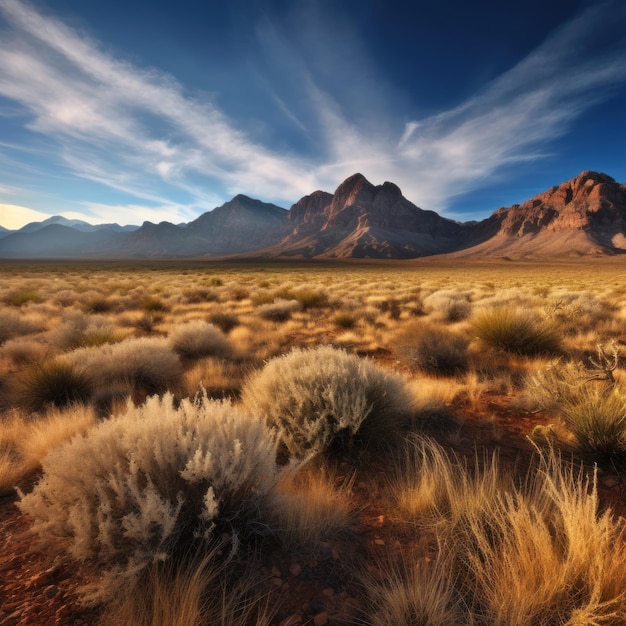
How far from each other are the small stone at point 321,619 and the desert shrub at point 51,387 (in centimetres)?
389

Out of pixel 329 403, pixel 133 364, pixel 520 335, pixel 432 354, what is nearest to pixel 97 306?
pixel 133 364

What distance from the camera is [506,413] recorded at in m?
4.06

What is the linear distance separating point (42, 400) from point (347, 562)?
437 cm

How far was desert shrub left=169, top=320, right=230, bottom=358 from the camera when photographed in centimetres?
669

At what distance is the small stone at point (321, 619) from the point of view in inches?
61.6

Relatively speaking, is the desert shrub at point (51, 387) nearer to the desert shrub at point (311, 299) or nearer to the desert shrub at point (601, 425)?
the desert shrub at point (601, 425)

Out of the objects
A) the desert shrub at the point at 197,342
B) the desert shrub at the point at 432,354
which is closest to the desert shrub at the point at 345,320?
the desert shrub at the point at 432,354

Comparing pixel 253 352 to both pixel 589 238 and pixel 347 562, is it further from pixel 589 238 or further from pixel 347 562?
pixel 589 238

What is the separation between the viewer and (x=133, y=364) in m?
5.02

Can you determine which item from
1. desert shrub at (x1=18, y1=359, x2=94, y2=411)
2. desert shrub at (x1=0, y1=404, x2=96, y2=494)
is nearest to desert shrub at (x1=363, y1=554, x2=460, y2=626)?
desert shrub at (x1=0, y1=404, x2=96, y2=494)

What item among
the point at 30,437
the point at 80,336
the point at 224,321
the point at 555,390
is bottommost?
the point at 224,321

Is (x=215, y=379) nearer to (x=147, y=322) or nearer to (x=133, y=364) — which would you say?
(x=133, y=364)

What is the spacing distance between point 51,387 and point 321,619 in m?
4.39

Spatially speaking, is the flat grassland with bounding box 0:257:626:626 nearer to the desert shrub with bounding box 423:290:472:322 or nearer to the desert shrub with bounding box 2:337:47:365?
the desert shrub with bounding box 2:337:47:365
